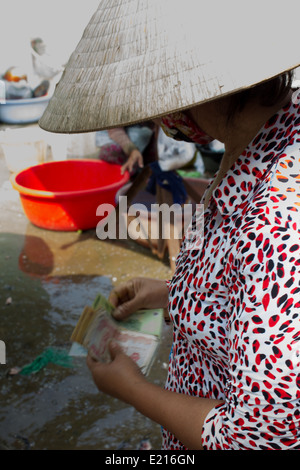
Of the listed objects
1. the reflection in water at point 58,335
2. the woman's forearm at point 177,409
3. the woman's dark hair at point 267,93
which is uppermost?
the woman's dark hair at point 267,93

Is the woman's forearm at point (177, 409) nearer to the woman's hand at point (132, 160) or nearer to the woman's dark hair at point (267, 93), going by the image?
the woman's dark hair at point (267, 93)

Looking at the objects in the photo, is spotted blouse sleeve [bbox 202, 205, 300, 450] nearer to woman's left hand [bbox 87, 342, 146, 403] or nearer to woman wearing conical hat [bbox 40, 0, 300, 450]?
woman wearing conical hat [bbox 40, 0, 300, 450]

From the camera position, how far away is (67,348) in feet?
11.0

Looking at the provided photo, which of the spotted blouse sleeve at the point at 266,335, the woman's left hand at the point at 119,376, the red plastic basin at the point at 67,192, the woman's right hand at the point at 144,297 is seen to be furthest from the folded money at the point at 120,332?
the red plastic basin at the point at 67,192

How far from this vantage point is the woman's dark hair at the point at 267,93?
3.14ft

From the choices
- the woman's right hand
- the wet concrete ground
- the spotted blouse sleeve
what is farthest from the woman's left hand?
the wet concrete ground

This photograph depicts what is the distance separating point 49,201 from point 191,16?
3.93 meters

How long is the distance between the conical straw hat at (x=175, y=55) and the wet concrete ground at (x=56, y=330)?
2280 mm

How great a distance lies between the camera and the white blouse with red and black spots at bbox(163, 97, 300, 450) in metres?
0.85

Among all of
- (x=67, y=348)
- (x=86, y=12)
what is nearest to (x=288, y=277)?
(x=67, y=348)

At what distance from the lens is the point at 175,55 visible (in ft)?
2.86

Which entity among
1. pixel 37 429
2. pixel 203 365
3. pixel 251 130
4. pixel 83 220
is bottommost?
pixel 37 429

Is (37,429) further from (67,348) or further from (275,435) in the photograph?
(275,435)

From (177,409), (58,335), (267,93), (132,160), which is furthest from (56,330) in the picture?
(267,93)
